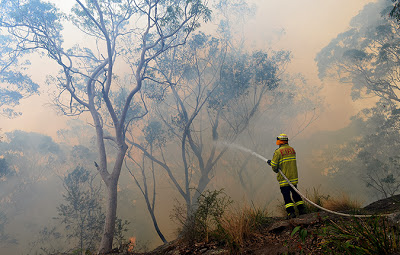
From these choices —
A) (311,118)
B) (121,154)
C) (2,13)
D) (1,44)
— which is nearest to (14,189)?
(1,44)

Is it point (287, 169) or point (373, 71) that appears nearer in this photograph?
point (287, 169)

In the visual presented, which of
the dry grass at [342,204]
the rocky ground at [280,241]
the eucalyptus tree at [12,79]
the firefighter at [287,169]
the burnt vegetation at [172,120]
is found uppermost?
the eucalyptus tree at [12,79]

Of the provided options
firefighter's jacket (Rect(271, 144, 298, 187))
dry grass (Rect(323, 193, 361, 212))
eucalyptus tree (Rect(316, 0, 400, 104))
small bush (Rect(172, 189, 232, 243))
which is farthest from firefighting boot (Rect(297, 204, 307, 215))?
eucalyptus tree (Rect(316, 0, 400, 104))

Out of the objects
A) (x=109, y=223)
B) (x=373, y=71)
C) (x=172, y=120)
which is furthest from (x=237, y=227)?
(x=373, y=71)

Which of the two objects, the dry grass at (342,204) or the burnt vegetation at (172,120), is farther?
the burnt vegetation at (172,120)

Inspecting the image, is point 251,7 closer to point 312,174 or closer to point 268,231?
point 312,174

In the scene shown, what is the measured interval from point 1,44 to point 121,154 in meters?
13.7

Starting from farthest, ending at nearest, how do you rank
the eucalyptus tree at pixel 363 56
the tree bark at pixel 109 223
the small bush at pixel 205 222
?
the eucalyptus tree at pixel 363 56
the tree bark at pixel 109 223
the small bush at pixel 205 222

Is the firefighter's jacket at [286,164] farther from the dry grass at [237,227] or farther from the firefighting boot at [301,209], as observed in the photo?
the dry grass at [237,227]

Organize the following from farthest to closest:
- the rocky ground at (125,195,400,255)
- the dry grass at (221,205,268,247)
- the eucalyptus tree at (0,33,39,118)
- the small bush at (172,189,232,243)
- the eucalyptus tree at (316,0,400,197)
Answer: the eucalyptus tree at (316,0,400,197) → the eucalyptus tree at (0,33,39,118) → the small bush at (172,189,232,243) → the dry grass at (221,205,268,247) → the rocky ground at (125,195,400,255)

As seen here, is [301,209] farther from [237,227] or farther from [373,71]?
[373,71]

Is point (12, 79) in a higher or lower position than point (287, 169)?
higher

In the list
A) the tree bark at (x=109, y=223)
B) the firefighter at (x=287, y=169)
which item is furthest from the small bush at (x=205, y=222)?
the tree bark at (x=109, y=223)

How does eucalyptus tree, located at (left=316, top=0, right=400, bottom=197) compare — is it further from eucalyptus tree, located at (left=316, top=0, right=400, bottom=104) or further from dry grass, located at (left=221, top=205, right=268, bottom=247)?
dry grass, located at (left=221, top=205, right=268, bottom=247)
